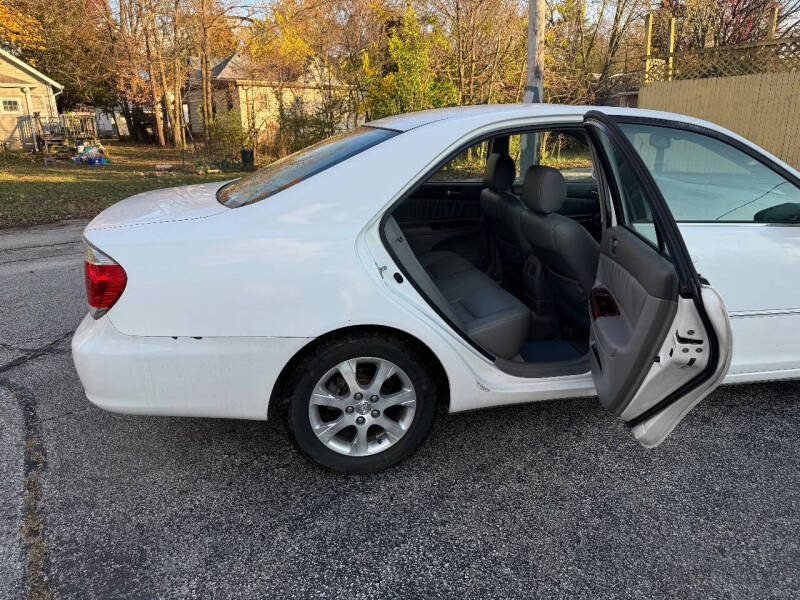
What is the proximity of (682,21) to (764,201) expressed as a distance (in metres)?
17.0

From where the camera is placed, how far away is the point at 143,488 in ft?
9.06

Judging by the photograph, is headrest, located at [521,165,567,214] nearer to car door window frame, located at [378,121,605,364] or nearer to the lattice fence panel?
car door window frame, located at [378,121,605,364]

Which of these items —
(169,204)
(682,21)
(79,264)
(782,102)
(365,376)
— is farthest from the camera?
(682,21)

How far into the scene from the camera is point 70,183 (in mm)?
14867

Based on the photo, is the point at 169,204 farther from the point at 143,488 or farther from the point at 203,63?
the point at 203,63

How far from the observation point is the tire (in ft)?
8.52

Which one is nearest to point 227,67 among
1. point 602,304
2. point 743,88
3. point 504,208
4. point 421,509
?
point 743,88

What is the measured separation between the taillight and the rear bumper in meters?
0.09

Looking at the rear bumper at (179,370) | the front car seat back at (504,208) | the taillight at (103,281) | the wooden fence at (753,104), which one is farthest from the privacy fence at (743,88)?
the taillight at (103,281)

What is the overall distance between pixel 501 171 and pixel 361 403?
2002 mm

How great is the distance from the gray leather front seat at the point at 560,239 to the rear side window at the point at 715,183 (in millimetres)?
430

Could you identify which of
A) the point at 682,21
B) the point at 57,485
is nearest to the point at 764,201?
the point at 57,485

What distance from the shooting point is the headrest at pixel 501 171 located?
3951 millimetres

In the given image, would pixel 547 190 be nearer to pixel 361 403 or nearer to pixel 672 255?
pixel 672 255
